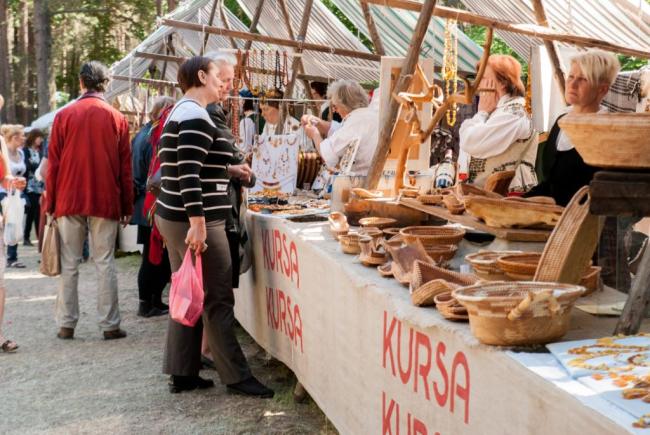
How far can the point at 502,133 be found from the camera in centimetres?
Result: 356

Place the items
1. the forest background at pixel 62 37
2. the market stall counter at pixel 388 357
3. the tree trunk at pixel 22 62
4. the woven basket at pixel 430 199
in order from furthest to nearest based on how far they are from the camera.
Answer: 1. the tree trunk at pixel 22 62
2. the forest background at pixel 62 37
3. the woven basket at pixel 430 199
4. the market stall counter at pixel 388 357

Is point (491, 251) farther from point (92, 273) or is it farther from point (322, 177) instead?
point (92, 273)

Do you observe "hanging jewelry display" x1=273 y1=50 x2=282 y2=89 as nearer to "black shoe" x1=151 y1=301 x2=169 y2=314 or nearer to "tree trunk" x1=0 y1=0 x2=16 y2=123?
"black shoe" x1=151 y1=301 x2=169 y2=314

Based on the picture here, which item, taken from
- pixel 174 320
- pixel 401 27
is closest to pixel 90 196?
pixel 174 320

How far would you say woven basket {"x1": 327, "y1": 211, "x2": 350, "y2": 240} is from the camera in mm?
3676

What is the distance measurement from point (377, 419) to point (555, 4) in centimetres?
465

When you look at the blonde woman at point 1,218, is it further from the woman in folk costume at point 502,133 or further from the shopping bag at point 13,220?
the shopping bag at point 13,220

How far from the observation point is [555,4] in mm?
6391

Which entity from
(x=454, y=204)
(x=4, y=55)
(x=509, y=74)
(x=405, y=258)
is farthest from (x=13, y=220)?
(x=4, y=55)

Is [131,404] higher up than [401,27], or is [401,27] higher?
[401,27]

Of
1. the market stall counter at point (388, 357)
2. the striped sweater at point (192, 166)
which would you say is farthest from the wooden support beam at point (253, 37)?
the striped sweater at point (192, 166)

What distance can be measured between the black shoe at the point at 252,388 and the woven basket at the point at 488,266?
1.93m

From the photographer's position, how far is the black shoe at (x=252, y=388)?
13.6ft

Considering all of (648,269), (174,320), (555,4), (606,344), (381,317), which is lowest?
(174,320)
